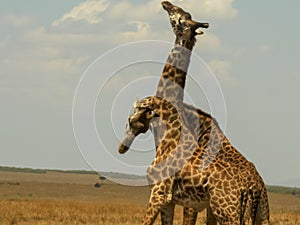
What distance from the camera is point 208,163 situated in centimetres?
1093

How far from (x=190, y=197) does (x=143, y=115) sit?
1.57 meters

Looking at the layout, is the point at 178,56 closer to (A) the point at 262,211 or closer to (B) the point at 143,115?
(B) the point at 143,115

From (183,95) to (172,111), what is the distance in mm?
387

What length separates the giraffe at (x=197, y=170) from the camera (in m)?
10.7

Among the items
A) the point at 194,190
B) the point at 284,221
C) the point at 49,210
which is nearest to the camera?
the point at 194,190

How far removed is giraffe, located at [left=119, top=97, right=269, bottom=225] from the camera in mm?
10672

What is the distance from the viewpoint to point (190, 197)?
10.9 meters

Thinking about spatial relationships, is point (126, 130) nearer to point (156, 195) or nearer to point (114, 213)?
point (156, 195)

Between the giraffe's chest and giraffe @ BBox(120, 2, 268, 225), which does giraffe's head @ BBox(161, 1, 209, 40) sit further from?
the giraffe's chest

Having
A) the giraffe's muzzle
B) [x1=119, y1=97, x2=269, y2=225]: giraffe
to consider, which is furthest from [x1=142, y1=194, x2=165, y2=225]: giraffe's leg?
the giraffe's muzzle

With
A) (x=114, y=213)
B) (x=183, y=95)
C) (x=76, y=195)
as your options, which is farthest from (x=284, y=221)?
(x=76, y=195)

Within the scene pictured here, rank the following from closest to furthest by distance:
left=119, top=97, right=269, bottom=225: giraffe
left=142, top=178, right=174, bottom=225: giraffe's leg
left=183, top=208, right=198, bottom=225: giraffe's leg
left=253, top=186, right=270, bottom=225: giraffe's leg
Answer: left=119, top=97, right=269, bottom=225: giraffe → left=253, top=186, right=270, bottom=225: giraffe's leg → left=142, top=178, right=174, bottom=225: giraffe's leg → left=183, top=208, right=198, bottom=225: giraffe's leg

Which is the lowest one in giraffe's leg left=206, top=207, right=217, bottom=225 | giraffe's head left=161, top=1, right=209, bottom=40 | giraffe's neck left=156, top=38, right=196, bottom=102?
giraffe's leg left=206, top=207, right=217, bottom=225

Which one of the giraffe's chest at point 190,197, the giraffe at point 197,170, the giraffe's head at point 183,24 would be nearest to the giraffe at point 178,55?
the giraffe's head at point 183,24
